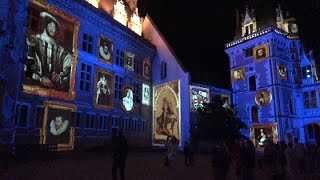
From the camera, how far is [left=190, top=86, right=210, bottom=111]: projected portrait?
33.8 metres

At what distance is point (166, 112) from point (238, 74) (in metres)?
11.8

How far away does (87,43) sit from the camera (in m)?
28.4

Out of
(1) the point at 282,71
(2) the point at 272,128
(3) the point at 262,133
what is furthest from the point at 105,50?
(1) the point at 282,71

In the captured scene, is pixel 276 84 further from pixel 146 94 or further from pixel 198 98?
pixel 146 94

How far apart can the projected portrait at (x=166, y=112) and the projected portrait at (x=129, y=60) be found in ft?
16.4

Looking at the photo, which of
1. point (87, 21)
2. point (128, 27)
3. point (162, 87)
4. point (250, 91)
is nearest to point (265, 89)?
point (250, 91)

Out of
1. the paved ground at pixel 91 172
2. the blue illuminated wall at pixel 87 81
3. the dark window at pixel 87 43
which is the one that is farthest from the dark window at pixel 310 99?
the dark window at pixel 87 43

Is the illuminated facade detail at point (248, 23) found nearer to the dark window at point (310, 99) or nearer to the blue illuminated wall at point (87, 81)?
the dark window at point (310, 99)

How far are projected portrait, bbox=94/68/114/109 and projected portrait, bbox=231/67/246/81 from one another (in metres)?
18.0

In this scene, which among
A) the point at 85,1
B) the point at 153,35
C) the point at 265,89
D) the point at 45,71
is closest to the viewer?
the point at 45,71

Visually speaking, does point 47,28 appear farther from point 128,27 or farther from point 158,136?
point 158,136

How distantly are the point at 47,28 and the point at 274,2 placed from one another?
31.0 m

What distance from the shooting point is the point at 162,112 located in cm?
3588

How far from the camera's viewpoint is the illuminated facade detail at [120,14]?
33.5 m
